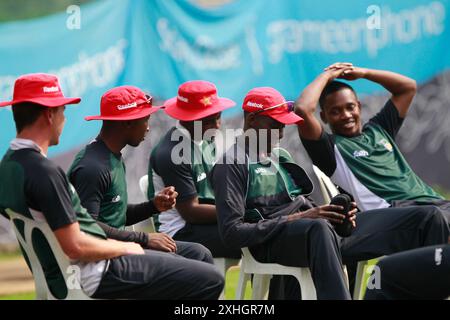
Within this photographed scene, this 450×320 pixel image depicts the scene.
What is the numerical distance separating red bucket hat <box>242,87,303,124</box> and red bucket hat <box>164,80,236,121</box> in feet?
2.07

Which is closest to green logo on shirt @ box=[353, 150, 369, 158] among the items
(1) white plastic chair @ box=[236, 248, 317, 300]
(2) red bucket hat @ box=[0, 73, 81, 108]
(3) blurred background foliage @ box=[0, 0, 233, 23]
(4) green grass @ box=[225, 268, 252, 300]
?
(1) white plastic chair @ box=[236, 248, 317, 300]

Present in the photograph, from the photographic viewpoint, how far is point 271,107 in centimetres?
512

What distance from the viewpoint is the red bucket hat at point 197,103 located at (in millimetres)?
5797

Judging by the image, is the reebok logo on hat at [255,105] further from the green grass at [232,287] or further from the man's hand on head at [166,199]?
the green grass at [232,287]

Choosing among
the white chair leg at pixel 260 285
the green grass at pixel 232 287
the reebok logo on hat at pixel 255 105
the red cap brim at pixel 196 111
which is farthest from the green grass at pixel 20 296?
the reebok logo on hat at pixel 255 105

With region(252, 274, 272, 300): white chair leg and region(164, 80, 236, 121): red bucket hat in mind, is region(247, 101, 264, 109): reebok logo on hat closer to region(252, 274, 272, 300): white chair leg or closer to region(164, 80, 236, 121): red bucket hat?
region(164, 80, 236, 121): red bucket hat

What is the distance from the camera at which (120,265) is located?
411cm

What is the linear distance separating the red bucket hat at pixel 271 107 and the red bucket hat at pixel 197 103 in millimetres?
632

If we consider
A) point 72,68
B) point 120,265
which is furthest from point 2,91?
point 120,265

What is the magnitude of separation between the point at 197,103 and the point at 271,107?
0.85 metres

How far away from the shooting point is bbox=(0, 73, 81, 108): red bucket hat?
13.5ft

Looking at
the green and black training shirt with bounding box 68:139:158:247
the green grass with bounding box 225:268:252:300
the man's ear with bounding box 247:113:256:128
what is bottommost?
the green grass with bounding box 225:268:252:300

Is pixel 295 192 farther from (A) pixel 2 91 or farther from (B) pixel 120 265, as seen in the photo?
(A) pixel 2 91
